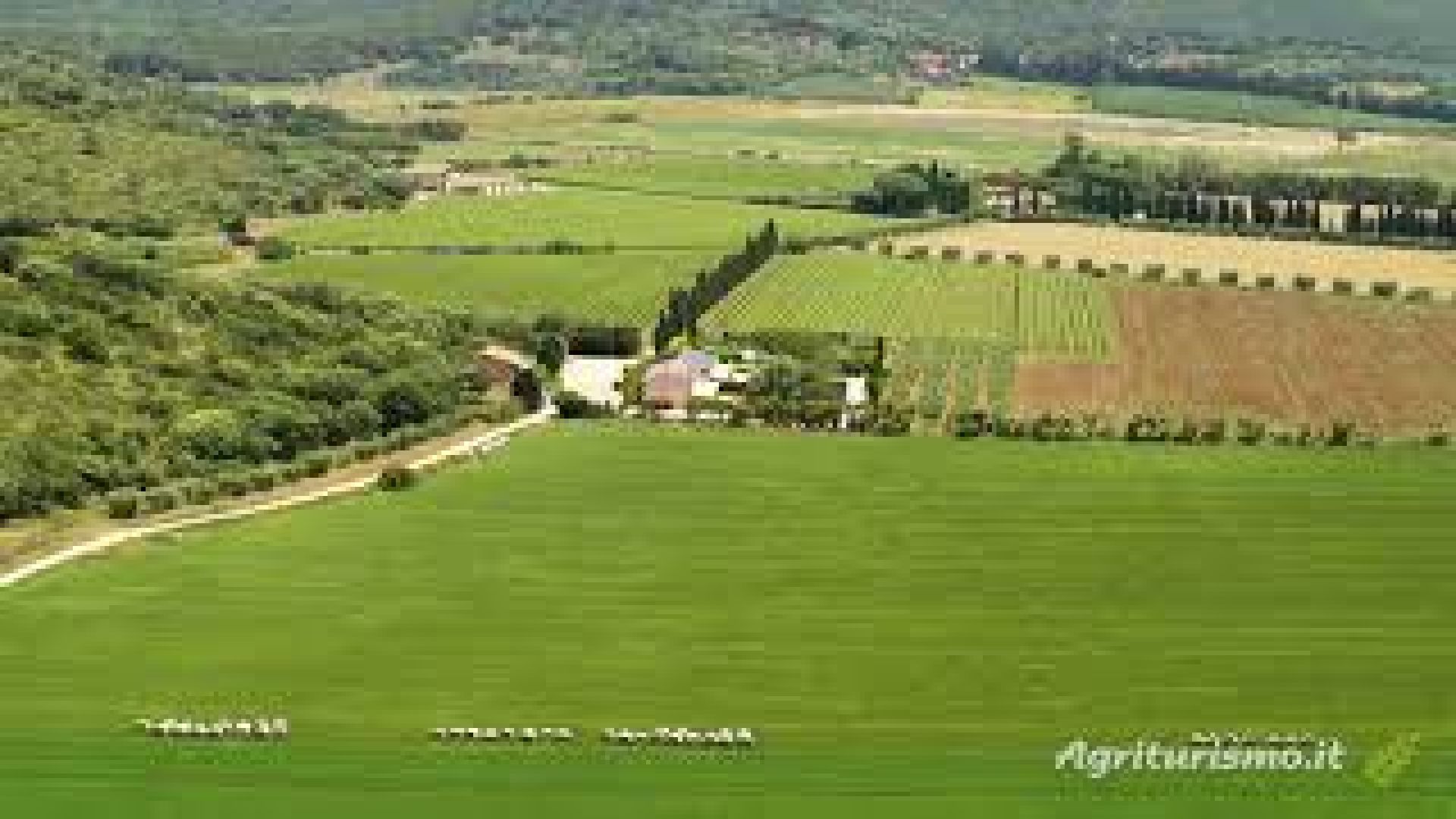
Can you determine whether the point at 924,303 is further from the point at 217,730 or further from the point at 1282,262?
the point at 217,730

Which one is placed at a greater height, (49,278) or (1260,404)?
(49,278)

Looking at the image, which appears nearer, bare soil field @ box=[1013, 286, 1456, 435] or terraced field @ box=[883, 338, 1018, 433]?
terraced field @ box=[883, 338, 1018, 433]

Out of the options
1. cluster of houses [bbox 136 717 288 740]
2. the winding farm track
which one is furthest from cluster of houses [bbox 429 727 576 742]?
the winding farm track

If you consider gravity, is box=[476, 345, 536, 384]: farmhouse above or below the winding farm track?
below

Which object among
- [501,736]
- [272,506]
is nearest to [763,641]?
[501,736]

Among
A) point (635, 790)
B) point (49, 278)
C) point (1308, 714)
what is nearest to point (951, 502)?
point (1308, 714)

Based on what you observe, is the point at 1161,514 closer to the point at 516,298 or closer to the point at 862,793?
the point at 862,793

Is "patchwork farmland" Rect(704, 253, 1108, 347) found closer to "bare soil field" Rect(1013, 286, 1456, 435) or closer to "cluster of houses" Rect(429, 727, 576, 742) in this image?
"bare soil field" Rect(1013, 286, 1456, 435)
